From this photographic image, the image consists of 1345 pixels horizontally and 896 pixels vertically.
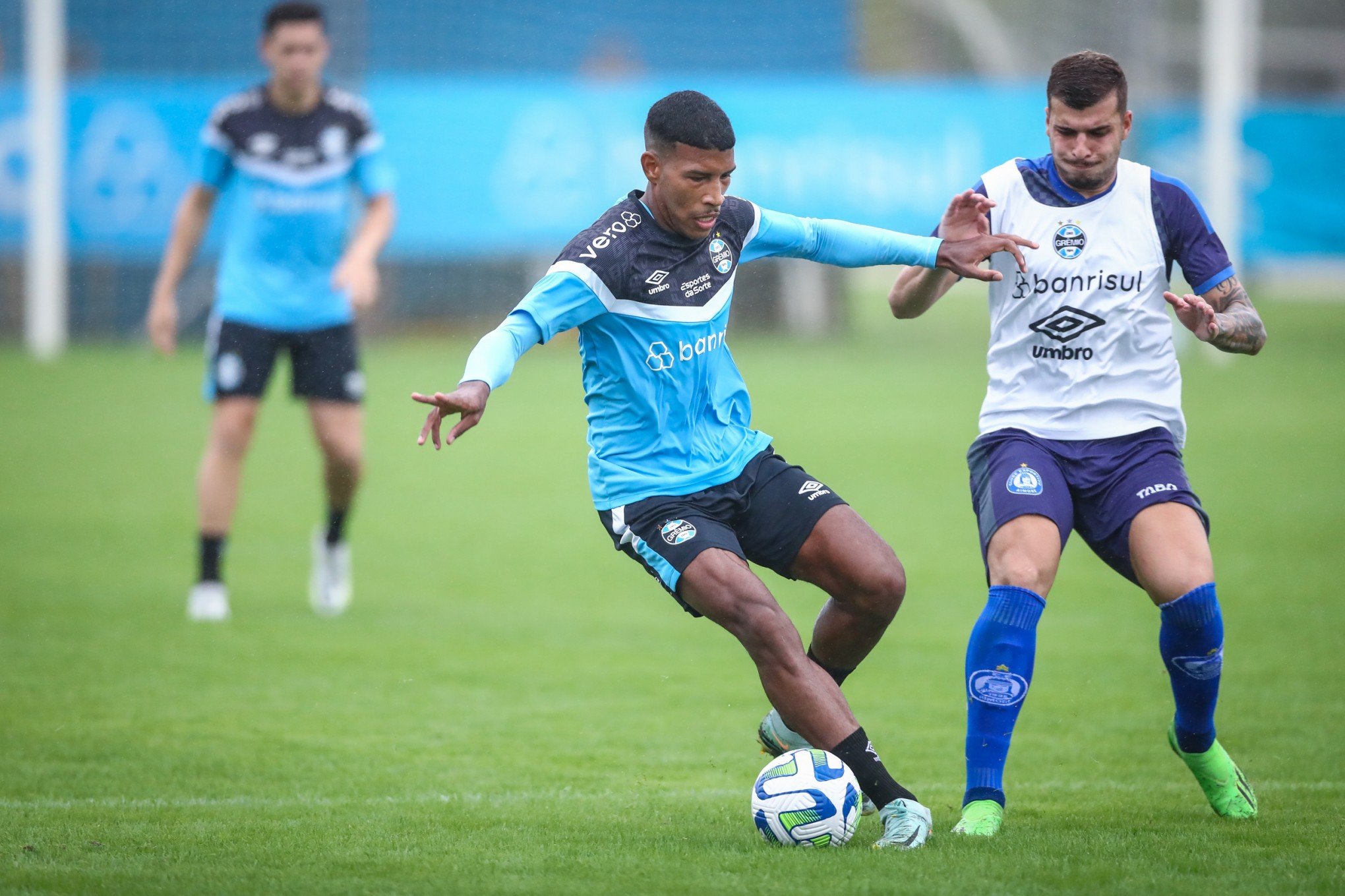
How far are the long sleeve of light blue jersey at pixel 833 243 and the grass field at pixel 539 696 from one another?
68.9 inches

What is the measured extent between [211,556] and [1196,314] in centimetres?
516

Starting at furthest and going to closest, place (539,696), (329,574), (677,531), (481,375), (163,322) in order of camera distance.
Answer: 1. (163,322)
2. (329,574)
3. (539,696)
4. (677,531)
5. (481,375)

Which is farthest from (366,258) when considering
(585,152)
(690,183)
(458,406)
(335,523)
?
(585,152)

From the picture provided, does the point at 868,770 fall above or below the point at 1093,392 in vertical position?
below

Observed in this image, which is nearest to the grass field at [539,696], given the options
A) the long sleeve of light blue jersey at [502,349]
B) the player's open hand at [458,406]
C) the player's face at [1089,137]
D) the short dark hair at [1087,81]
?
the player's open hand at [458,406]

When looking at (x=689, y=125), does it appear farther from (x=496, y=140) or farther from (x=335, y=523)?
(x=496, y=140)

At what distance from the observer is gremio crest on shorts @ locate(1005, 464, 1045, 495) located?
4.62 meters

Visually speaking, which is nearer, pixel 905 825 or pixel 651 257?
pixel 905 825

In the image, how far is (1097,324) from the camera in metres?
4.82

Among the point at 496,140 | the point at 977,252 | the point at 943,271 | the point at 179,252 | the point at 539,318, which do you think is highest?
the point at 977,252

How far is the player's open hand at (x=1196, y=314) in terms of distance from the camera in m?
4.44

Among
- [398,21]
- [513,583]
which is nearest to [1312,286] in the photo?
[398,21]

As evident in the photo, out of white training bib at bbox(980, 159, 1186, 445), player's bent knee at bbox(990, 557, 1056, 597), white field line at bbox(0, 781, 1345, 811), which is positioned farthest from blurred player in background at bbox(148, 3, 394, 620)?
player's bent knee at bbox(990, 557, 1056, 597)

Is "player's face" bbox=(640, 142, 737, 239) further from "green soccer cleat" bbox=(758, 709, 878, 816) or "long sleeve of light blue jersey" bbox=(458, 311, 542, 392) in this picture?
"green soccer cleat" bbox=(758, 709, 878, 816)
